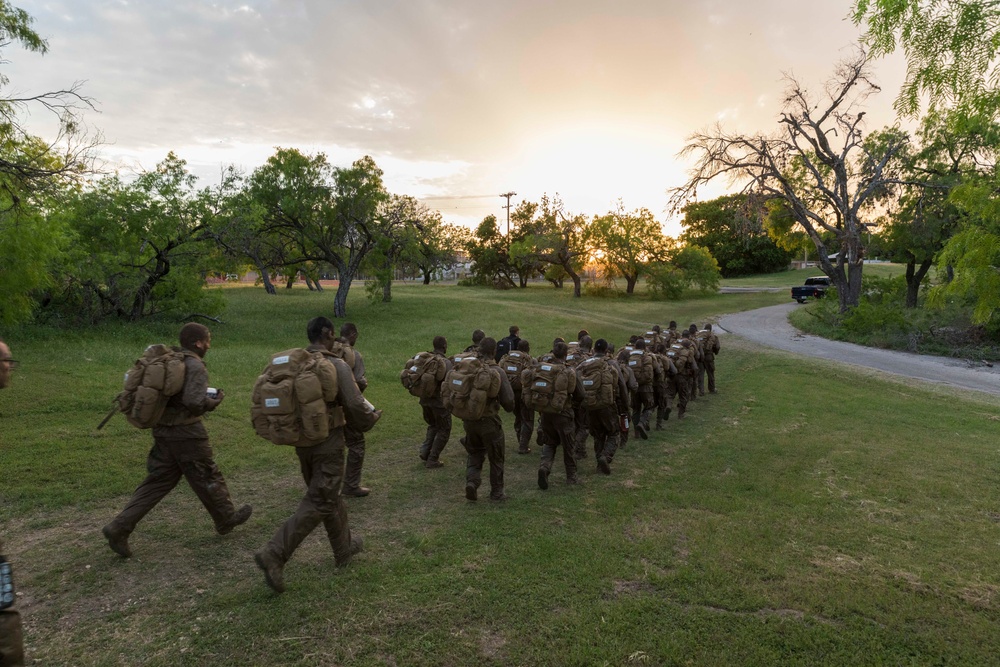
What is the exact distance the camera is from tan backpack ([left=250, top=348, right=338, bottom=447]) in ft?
15.9

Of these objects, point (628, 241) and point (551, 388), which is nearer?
point (551, 388)

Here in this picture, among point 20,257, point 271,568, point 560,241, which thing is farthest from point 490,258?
point 271,568

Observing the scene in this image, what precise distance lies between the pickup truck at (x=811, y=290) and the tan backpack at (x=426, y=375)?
41.1 meters

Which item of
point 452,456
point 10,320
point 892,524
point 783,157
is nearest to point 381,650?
point 452,456

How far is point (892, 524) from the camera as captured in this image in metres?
6.55

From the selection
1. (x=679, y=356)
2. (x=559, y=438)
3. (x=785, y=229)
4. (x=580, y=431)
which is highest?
(x=785, y=229)

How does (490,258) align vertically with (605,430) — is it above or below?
above

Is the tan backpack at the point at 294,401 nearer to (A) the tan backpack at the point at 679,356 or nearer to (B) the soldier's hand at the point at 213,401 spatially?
(B) the soldier's hand at the point at 213,401

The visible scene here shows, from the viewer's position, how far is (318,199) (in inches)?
1064

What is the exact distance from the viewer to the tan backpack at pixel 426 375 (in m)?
8.62

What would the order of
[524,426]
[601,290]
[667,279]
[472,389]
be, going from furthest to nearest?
[601,290]
[667,279]
[524,426]
[472,389]

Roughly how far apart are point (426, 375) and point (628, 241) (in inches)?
1569

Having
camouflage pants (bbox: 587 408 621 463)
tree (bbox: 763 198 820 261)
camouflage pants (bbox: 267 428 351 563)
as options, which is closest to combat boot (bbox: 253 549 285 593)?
camouflage pants (bbox: 267 428 351 563)

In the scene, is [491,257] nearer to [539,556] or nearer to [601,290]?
[601,290]
